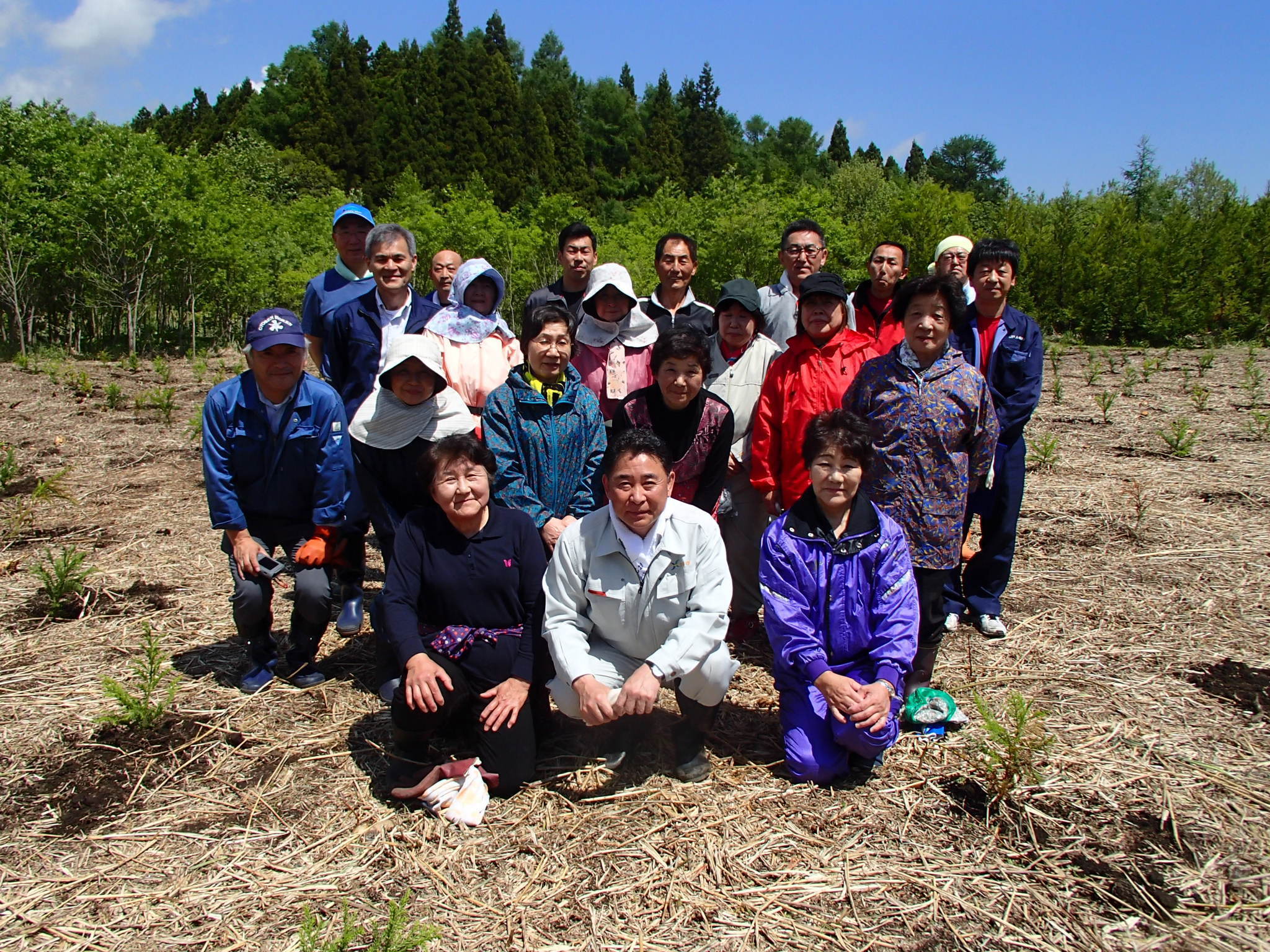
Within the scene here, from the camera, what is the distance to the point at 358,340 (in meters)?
4.13

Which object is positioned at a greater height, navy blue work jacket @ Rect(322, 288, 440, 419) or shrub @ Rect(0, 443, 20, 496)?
navy blue work jacket @ Rect(322, 288, 440, 419)

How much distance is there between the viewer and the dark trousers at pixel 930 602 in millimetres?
3346

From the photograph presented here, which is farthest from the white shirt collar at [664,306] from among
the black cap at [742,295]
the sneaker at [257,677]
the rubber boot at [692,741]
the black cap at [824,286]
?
the sneaker at [257,677]

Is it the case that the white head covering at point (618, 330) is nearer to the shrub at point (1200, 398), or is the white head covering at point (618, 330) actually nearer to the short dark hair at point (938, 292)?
the short dark hair at point (938, 292)

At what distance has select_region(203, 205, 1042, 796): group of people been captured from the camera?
286cm

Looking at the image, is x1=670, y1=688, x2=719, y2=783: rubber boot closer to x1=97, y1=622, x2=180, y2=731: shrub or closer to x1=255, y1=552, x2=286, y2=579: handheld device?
x1=255, y1=552, x2=286, y2=579: handheld device

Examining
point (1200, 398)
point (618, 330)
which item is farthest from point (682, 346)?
point (1200, 398)

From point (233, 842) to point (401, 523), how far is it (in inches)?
46.1

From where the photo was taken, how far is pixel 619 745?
9.97 feet

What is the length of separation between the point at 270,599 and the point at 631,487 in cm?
185

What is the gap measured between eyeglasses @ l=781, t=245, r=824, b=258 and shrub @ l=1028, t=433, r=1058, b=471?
328cm

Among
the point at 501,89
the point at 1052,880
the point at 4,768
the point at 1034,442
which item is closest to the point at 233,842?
the point at 4,768

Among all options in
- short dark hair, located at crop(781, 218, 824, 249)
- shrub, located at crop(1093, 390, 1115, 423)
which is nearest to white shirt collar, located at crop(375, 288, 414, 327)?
short dark hair, located at crop(781, 218, 824, 249)

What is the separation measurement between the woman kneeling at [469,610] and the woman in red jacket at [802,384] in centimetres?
125
